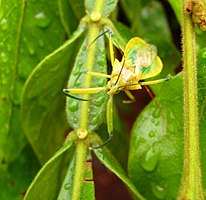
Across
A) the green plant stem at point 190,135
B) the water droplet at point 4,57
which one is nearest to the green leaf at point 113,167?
the green plant stem at point 190,135

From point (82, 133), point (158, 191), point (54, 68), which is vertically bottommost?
point (158, 191)

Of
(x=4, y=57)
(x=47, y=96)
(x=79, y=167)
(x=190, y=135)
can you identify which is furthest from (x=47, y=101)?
(x=190, y=135)

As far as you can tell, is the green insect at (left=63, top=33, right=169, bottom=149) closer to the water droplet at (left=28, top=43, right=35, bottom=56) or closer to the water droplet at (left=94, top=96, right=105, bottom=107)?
the water droplet at (left=94, top=96, right=105, bottom=107)

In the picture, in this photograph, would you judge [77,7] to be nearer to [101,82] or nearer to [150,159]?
[101,82]

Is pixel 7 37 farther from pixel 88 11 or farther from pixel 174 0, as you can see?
pixel 174 0

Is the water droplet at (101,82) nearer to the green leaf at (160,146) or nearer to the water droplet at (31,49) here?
the green leaf at (160,146)

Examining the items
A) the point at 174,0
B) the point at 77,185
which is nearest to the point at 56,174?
→ the point at 77,185
